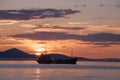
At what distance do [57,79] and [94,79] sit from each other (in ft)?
22.1

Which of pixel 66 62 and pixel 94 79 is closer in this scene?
pixel 94 79

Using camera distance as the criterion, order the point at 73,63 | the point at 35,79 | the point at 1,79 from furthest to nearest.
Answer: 1. the point at 73,63
2. the point at 35,79
3. the point at 1,79

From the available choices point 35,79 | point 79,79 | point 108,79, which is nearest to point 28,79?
point 35,79

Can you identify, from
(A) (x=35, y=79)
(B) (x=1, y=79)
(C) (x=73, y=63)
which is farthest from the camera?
(C) (x=73, y=63)

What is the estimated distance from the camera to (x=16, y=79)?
7981 centimetres

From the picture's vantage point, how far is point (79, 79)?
78500 millimetres

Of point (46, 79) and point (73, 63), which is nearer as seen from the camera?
point (46, 79)

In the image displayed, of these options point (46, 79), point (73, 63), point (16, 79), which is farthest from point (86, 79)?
point (73, 63)

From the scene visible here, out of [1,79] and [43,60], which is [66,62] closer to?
[43,60]

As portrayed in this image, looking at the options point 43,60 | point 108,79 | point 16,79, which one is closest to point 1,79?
point 16,79

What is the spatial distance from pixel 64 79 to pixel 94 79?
5.49 metres

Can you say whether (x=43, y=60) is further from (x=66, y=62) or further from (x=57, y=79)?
(x=57, y=79)

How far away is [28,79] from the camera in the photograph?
80562mm

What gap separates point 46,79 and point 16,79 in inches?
222
